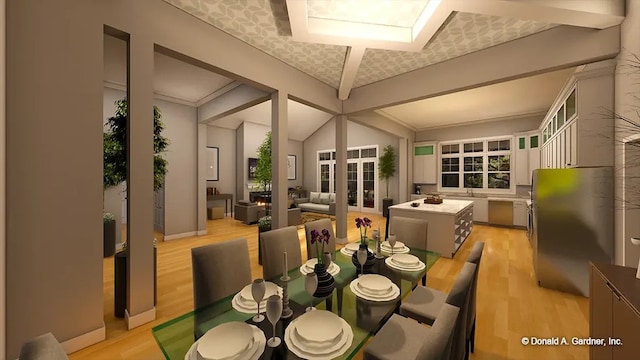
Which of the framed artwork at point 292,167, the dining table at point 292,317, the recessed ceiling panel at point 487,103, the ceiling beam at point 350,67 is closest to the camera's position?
the dining table at point 292,317

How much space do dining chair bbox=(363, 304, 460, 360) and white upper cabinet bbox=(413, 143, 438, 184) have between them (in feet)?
21.7

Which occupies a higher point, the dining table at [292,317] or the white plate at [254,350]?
the white plate at [254,350]

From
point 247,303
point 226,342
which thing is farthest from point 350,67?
point 226,342

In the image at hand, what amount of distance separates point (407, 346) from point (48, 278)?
8.06 feet

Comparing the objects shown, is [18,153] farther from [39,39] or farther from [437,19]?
[437,19]

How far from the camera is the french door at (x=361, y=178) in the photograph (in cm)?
831

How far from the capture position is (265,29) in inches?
102

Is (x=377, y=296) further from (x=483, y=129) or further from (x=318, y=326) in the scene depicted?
(x=483, y=129)

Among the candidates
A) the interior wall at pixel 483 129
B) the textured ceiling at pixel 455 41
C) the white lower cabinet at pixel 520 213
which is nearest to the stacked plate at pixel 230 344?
the textured ceiling at pixel 455 41

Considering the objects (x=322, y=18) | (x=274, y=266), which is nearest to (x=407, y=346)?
(x=274, y=266)

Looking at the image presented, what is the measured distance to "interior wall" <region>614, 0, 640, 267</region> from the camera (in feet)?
6.45

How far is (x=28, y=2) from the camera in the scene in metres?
1.60

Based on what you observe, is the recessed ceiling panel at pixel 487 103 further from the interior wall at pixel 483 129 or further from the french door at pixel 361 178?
the french door at pixel 361 178

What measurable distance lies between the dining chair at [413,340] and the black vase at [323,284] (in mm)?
345
